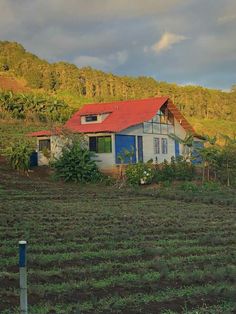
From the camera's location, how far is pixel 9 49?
204 feet

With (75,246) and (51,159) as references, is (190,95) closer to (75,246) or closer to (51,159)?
(51,159)

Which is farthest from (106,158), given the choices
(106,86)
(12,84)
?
(106,86)

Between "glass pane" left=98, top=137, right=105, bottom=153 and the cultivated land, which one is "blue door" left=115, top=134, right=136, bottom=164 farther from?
the cultivated land

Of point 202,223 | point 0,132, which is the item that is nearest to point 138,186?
point 202,223

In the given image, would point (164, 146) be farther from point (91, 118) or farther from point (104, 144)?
point (104, 144)

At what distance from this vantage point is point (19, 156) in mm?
27719

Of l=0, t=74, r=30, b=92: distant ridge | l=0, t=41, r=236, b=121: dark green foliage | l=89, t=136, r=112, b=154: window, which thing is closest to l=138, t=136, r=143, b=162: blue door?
l=89, t=136, r=112, b=154: window

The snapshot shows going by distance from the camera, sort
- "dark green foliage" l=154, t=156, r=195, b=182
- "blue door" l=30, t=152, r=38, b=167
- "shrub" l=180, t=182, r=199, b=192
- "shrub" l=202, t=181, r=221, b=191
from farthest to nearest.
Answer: "blue door" l=30, t=152, r=38, b=167
"dark green foliage" l=154, t=156, r=195, b=182
"shrub" l=202, t=181, r=221, b=191
"shrub" l=180, t=182, r=199, b=192

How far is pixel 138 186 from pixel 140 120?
724cm

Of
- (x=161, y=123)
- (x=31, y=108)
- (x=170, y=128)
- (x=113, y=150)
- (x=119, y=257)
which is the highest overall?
(x=31, y=108)

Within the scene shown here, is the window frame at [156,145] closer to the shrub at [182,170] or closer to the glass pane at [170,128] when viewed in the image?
the glass pane at [170,128]

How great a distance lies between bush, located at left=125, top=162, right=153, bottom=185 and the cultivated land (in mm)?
7753

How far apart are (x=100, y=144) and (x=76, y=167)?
458 cm

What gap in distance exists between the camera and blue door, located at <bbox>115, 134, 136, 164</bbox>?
2951cm
